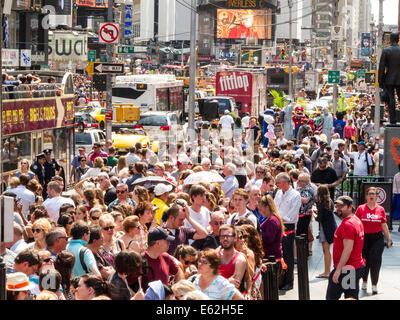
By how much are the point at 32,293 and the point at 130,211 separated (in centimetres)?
354

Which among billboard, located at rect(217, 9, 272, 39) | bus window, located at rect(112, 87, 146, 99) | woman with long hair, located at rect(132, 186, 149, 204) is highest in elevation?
billboard, located at rect(217, 9, 272, 39)

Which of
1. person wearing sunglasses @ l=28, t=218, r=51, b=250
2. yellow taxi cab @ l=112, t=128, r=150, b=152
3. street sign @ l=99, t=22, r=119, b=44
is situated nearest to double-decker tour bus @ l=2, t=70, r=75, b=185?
street sign @ l=99, t=22, r=119, b=44

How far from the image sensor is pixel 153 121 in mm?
35031

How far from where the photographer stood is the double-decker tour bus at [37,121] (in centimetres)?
2030

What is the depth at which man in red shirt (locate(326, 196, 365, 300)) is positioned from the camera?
10461 millimetres

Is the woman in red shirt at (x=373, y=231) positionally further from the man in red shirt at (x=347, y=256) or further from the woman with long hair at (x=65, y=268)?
the woman with long hair at (x=65, y=268)

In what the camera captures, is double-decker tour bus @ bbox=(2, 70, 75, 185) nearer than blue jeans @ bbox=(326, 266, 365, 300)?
No

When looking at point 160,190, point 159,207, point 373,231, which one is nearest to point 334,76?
point 373,231

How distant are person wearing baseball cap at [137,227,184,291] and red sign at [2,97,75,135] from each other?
11867 mm

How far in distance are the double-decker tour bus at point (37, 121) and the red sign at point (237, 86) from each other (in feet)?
89.9

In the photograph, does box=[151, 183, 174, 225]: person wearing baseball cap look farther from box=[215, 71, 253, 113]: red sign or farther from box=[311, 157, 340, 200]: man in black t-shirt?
box=[215, 71, 253, 113]: red sign

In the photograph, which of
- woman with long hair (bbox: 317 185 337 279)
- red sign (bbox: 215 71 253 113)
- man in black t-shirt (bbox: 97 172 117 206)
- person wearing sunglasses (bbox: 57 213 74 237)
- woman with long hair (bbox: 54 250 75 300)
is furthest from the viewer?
red sign (bbox: 215 71 253 113)

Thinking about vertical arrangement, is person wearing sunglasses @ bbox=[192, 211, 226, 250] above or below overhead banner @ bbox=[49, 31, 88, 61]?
below
